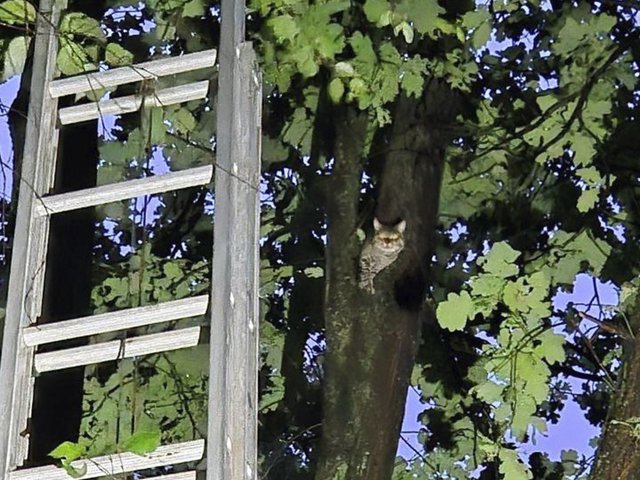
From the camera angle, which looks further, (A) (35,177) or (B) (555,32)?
(B) (555,32)

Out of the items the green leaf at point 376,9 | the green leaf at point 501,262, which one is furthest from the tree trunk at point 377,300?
the green leaf at point 376,9

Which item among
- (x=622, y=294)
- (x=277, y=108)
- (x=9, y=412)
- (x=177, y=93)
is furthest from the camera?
(x=277, y=108)

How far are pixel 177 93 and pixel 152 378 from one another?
195 cm

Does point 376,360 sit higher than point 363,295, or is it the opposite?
point 363,295

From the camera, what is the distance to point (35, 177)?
2.30 m

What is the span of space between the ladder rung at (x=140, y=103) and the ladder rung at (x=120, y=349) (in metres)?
0.57

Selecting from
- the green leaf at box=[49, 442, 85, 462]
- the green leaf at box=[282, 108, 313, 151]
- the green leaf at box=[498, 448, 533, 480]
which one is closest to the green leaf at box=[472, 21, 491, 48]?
the green leaf at box=[282, 108, 313, 151]

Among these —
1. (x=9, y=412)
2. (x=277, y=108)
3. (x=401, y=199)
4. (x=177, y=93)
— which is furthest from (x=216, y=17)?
(x=9, y=412)

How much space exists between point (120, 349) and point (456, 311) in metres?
1.04

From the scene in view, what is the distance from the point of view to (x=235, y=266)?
2041 mm

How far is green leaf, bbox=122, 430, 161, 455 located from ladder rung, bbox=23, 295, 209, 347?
0.24 meters

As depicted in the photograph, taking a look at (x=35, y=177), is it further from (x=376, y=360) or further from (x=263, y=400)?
(x=263, y=400)

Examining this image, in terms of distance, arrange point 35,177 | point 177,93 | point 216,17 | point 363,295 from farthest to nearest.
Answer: point 216,17 → point 363,295 → point 177,93 → point 35,177

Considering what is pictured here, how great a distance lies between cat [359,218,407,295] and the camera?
3262 millimetres
